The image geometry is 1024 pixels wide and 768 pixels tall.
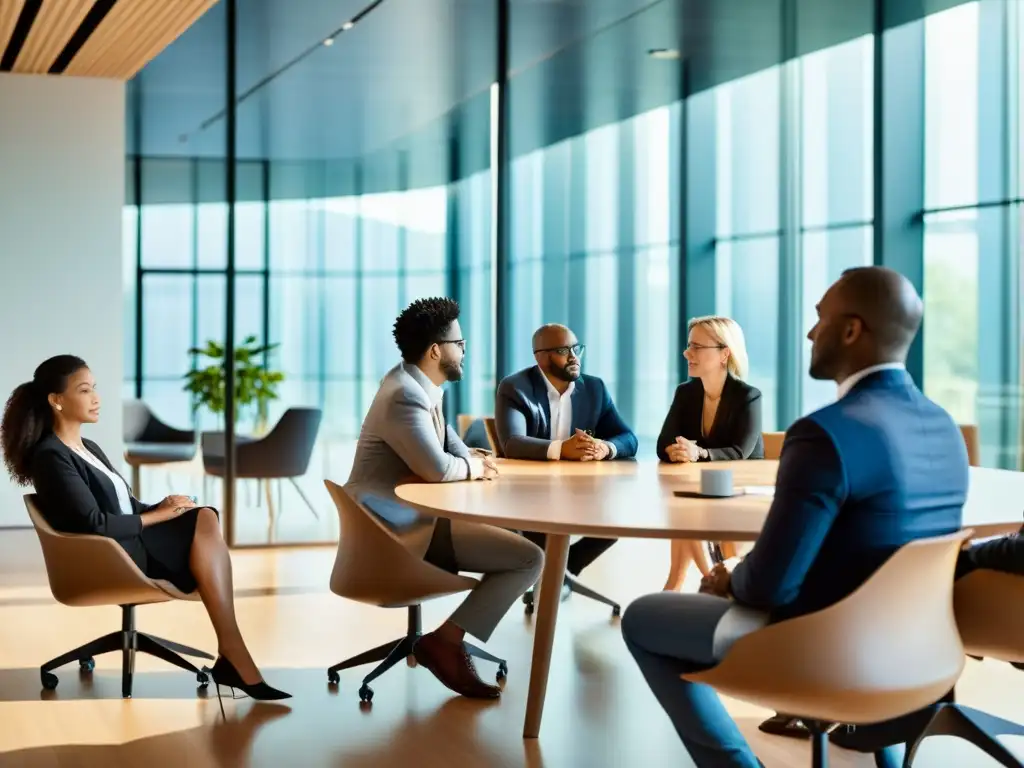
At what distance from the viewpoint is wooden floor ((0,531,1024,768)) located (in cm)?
376

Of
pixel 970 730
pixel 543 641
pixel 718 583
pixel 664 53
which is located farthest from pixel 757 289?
pixel 718 583

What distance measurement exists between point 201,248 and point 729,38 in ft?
12.3

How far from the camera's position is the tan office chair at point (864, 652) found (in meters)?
2.59

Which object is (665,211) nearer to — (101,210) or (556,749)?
(101,210)

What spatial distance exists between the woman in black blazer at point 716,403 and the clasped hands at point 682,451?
7cm

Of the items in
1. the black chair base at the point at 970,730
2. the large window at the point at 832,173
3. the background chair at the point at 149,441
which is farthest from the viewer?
the large window at the point at 832,173

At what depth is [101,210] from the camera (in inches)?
308

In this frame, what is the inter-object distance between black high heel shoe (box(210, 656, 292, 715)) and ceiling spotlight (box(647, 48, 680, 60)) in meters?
5.58

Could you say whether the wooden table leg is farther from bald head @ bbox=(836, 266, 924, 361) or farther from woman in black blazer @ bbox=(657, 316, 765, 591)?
bald head @ bbox=(836, 266, 924, 361)

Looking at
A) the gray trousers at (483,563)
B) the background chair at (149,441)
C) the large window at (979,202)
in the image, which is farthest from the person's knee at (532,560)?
the large window at (979,202)

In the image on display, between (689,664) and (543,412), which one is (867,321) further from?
(543,412)

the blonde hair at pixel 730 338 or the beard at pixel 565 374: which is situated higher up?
the blonde hair at pixel 730 338

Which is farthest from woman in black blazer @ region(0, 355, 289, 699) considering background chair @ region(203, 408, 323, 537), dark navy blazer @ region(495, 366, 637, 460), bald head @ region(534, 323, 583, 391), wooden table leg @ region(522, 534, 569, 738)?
background chair @ region(203, 408, 323, 537)

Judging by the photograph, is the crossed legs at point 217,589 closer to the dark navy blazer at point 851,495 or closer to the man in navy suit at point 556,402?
the man in navy suit at point 556,402
